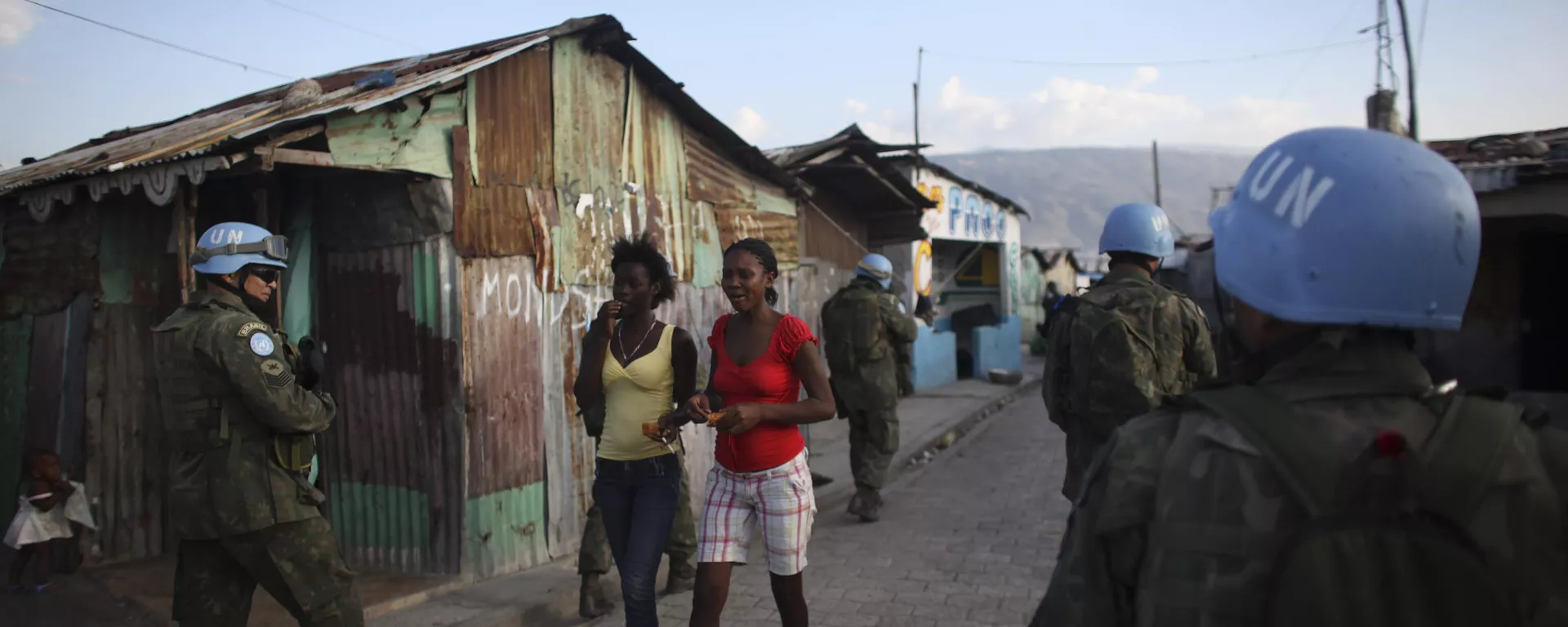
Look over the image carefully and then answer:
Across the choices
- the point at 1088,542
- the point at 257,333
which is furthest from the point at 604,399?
the point at 1088,542

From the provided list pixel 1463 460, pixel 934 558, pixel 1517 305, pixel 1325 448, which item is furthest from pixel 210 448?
pixel 1517 305

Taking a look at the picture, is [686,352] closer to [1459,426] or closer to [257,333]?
[257,333]

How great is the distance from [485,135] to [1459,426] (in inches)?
204

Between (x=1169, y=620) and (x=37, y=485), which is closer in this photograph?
(x=1169, y=620)

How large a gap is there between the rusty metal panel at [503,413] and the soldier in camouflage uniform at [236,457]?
1991 millimetres

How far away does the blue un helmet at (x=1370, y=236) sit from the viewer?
4.13 feet

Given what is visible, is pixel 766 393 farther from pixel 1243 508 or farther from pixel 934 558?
pixel 934 558

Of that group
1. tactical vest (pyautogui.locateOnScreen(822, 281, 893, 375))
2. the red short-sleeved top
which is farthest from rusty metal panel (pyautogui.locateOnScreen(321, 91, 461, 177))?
tactical vest (pyautogui.locateOnScreen(822, 281, 893, 375))

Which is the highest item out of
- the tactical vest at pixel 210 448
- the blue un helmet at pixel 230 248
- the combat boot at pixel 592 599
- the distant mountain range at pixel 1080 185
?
the distant mountain range at pixel 1080 185

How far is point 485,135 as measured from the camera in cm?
551

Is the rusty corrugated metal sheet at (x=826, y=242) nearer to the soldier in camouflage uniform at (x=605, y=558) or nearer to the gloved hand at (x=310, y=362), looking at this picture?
the soldier in camouflage uniform at (x=605, y=558)

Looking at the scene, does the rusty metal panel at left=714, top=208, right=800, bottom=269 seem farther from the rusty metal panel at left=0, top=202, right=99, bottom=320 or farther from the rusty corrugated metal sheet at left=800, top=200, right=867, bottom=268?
the rusty metal panel at left=0, top=202, right=99, bottom=320

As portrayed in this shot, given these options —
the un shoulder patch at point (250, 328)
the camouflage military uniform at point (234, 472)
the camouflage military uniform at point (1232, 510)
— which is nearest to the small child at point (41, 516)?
the camouflage military uniform at point (234, 472)

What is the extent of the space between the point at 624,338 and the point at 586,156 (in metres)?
2.68
